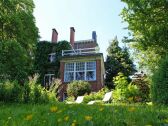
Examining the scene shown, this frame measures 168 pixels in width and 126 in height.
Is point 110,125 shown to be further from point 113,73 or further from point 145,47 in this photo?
point 113,73

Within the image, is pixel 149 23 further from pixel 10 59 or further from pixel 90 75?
pixel 90 75

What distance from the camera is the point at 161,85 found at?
9992 mm

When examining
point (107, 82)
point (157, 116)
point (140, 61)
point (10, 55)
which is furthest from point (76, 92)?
point (157, 116)

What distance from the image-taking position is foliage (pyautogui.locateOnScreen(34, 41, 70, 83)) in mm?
37312

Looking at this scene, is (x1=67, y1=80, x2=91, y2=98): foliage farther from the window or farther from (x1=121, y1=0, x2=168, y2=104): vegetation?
(x1=121, y1=0, x2=168, y2=104): vegetation

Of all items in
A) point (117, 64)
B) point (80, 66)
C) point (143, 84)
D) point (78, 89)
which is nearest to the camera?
point (143, 84)

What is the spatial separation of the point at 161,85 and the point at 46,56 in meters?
30.2

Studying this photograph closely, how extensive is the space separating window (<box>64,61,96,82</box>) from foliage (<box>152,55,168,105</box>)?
2360cm

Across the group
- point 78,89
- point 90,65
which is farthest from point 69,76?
point 78,89

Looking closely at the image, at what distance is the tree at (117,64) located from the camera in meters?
47.0

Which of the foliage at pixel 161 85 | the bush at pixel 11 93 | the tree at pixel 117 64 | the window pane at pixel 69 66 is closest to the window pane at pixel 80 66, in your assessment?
the window pane at pixel 69 66

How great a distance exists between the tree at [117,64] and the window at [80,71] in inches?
429

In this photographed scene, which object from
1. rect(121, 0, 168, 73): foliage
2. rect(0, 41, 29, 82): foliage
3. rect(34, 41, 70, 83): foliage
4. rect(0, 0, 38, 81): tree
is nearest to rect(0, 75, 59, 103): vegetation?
rect(0, 41, 29, 82): foliage

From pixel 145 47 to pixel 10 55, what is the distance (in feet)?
22.9
